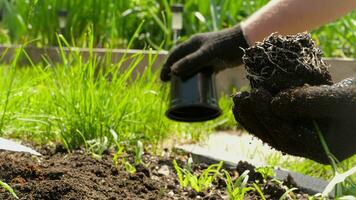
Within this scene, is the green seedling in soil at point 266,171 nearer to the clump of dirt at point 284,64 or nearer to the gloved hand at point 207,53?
the clump of dirt at point 284,64

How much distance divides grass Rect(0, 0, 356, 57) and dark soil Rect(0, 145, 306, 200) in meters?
2.44

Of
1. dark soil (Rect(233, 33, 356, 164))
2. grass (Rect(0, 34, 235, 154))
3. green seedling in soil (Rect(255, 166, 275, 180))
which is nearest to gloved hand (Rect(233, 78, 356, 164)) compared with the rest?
dark soil (Rect(233, 33, 356, 164))

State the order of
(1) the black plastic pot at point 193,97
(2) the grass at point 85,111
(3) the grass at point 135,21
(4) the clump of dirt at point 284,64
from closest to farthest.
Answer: (4) the clump of dirt at point 284,64
(2) the grass at point 85,111
(1) the black plastic pot at point 193,97
(3) the grass at point 135,21

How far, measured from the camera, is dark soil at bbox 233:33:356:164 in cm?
167

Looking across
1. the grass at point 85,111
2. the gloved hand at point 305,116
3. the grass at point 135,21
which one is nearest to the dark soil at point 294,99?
the gloved hand at point 305,116

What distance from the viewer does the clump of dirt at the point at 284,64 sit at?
5.75 ft

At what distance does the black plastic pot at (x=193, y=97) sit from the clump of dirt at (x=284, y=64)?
87 centimetres

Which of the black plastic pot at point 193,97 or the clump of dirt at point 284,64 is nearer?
the clump of dirt at point 284,64

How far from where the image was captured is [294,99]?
5.48ft

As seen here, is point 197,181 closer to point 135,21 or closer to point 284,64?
point 284,64

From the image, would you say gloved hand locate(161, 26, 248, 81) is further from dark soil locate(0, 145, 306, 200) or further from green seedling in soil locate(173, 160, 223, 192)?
green seedling in soil locate(173, 160, 223, 192)

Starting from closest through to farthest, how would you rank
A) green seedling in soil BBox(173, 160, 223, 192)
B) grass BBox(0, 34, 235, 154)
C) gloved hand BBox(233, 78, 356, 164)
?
gloved hand BBox(233, 78, 356, 164) → green seedling in soil BBox(173, 160, 223, 192) → grass BBox(0, 34, 235, 154)

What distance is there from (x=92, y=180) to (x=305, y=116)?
658 millimetres

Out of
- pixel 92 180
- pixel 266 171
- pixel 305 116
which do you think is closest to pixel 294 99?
pixel 305 116
